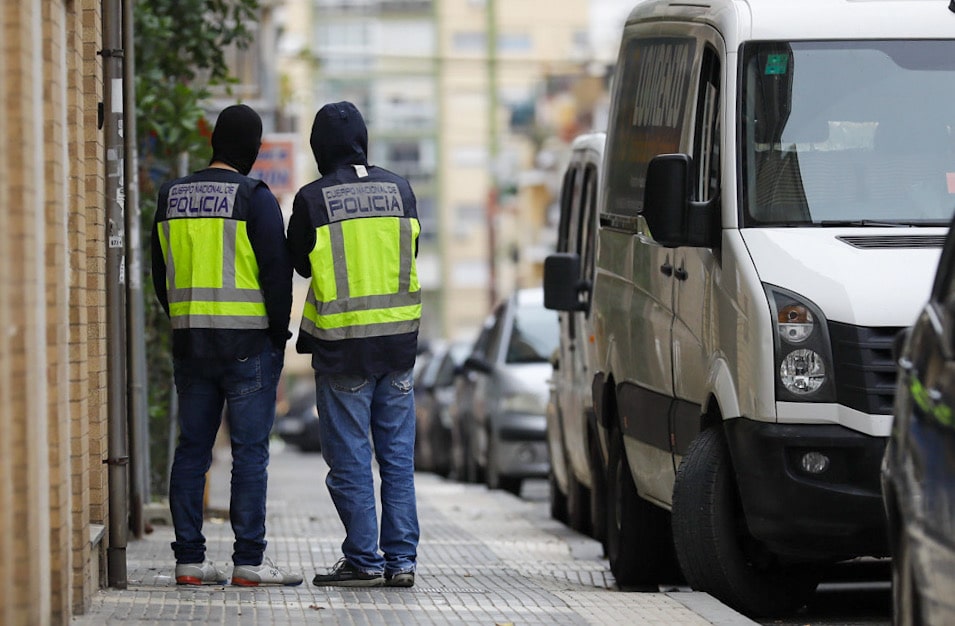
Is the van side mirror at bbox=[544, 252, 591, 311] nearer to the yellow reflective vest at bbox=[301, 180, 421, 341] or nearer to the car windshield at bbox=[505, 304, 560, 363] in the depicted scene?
the yellow reflective vest at bbox=[301, 180, 421, 341]

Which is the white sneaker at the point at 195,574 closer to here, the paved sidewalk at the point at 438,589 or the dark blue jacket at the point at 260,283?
the paved sidewalk at the point at 438,589

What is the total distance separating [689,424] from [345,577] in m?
1.56

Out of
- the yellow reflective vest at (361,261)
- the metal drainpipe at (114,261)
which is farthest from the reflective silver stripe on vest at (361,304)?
the metal drainpipe at (114,261)

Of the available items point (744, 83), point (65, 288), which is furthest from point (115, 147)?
point (744, 83)

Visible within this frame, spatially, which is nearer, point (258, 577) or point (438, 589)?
point (258, 577)

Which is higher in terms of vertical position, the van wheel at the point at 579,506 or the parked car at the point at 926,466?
the parked car at the point at 926,466

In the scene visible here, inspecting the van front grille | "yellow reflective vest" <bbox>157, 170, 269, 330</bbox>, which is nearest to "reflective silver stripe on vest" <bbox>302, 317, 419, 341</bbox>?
"yellow reflective vest" <bbox>157, 170, 269, 330</bbox>

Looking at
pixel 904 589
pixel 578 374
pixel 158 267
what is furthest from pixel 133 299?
pixel 904 589

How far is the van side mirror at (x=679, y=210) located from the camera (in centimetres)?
841

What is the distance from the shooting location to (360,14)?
9588 centimetres

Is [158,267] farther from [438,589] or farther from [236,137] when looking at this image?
[438,589]

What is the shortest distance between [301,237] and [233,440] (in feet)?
2.83

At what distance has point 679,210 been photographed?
8438mm

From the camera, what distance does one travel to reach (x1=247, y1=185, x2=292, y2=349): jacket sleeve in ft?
27.2
